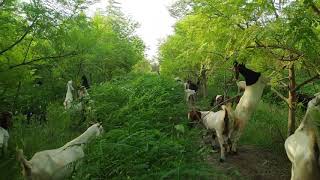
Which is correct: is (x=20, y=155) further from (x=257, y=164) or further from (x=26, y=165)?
(x=257, y=164)

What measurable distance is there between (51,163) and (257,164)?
194 inches

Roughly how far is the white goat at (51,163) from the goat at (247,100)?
14.3 ft

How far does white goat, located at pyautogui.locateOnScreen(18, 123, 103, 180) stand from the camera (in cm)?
636

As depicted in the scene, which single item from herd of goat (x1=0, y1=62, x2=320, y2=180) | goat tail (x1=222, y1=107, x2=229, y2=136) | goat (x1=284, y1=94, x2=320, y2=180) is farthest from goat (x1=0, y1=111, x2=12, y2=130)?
goat (x1=284, y1=94, x2=320, y2=180)

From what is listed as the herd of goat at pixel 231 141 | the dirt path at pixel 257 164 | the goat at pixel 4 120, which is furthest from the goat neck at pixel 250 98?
the goat at pixel 4 120

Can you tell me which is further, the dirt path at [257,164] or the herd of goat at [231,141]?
the dirt path at [257,164]

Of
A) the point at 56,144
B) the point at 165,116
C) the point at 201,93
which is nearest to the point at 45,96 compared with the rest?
the point at 56,144

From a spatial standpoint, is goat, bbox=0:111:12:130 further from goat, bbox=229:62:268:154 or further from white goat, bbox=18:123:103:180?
goat, bbox=229:62:268:154

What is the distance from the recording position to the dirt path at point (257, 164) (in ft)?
Answer: 29.3

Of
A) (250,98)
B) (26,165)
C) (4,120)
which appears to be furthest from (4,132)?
(250,98)

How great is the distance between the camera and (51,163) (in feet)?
22.0

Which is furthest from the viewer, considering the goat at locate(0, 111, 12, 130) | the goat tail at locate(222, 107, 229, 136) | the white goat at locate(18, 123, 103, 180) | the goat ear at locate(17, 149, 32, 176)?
the goat tail at locate(222, 107, 229, 136)

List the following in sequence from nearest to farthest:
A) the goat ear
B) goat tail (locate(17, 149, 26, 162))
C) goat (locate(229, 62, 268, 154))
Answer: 1. goat tail (locate(17, 149, 26, 162))
2. the goat ear
3. goat (locate(229, 62, 268, 154))

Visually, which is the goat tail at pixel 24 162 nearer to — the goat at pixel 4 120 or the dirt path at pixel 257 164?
the goat at pixel 4 120
